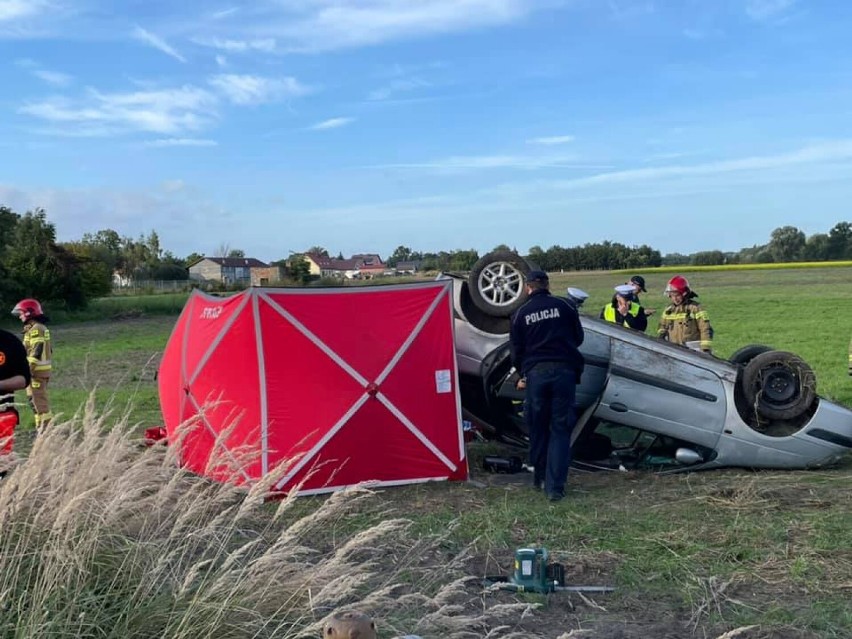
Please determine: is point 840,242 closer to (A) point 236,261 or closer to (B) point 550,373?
(A) point 236,261

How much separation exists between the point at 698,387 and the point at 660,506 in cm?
136

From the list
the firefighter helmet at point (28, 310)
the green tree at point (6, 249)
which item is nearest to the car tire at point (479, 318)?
the firefighter helmet at point (28, 310)

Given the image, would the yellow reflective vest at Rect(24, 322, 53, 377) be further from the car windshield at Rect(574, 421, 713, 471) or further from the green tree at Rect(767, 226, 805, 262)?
the green tree at Rect(767, 226, 805, 262)

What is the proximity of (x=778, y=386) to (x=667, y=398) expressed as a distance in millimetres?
954

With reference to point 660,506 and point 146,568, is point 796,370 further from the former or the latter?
point 146,568

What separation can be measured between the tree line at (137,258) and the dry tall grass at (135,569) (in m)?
24.5

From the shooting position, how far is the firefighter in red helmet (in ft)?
32.0

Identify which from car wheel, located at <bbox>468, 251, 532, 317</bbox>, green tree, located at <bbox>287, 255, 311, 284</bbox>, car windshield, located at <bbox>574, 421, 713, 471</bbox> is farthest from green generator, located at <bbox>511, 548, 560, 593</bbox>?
green tree, located at <bbox>287, 255, 311, 284</bbox>

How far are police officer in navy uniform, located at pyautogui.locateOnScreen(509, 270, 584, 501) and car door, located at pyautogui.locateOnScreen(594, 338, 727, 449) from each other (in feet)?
1.71

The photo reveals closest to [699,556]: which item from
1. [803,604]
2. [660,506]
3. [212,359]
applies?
[803,604]

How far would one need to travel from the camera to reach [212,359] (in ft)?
24.2

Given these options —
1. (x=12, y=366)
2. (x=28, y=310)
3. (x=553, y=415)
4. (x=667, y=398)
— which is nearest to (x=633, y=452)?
(x=667, y=398)

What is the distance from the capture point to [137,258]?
93.1m

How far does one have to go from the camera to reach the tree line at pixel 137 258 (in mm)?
40844
